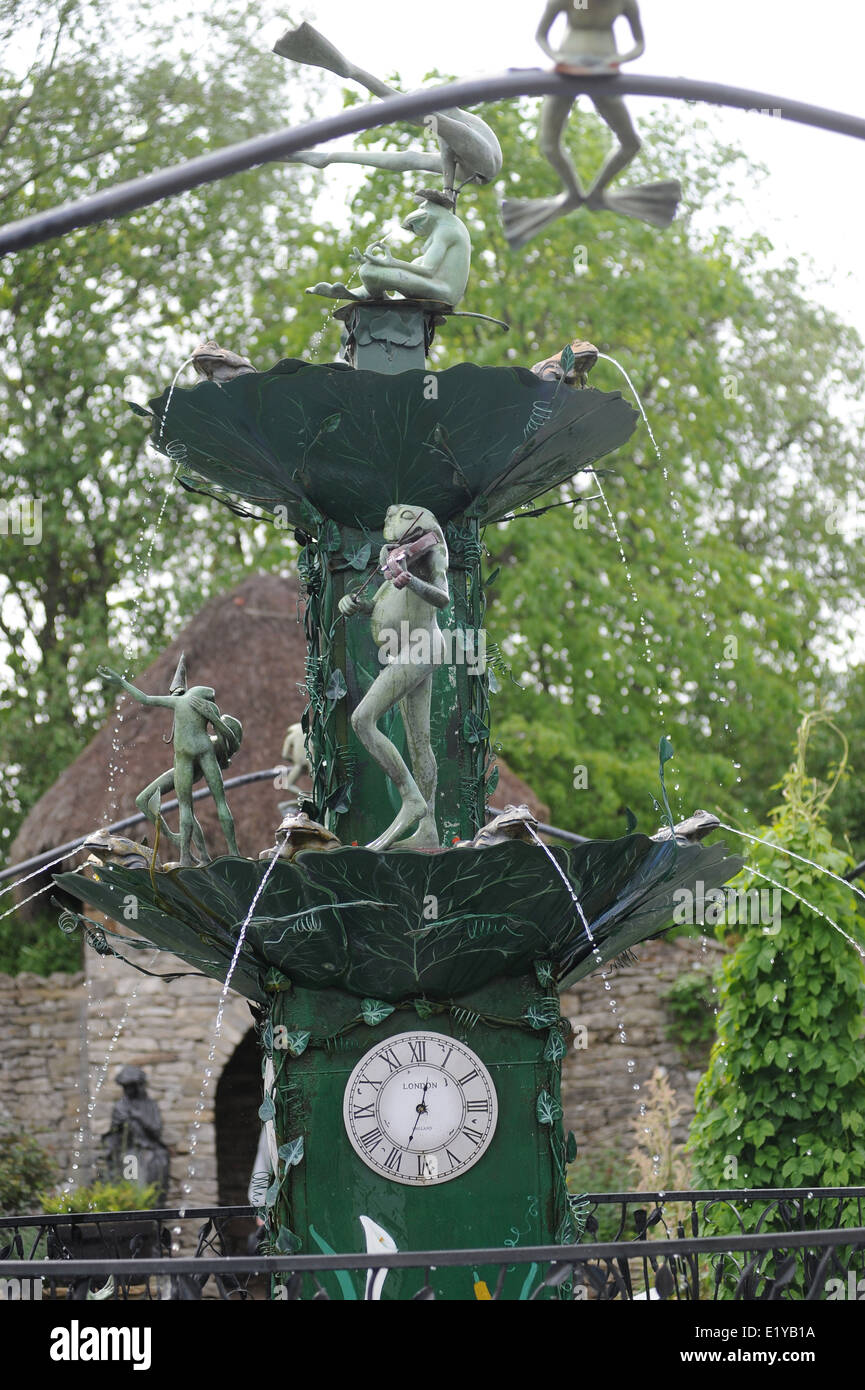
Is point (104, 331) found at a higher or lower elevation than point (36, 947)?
higher

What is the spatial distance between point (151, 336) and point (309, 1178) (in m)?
19.3

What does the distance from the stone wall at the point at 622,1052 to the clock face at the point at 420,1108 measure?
10309 mm

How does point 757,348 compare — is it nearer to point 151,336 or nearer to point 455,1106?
point 151,336

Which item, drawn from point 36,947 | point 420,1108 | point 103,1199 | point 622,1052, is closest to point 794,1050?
point 420,1108

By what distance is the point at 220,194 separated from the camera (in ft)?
81.0

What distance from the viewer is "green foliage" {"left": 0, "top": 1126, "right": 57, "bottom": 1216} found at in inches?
643

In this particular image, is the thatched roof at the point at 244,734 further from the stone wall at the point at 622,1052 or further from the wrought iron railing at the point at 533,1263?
the wrought iron railing at the point at 533,1263

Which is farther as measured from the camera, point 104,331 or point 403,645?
point 104,331

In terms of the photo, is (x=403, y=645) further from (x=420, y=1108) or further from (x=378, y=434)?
(x=420, y=1108)

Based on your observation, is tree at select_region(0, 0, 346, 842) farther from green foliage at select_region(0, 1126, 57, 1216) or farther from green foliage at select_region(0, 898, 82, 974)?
green foliage at select_region(0, 1126, 57, 1216)

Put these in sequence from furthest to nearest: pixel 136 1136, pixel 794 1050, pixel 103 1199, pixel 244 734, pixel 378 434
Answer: pixel 244 734 → pixel 136 1136 → pixel 103 1199 → pixel 794 1050 → pixel 378 434

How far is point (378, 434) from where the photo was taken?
7.55 metres

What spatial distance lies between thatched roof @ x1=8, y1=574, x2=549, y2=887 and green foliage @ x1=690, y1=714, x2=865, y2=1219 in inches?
243

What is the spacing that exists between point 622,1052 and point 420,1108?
10913 mm
